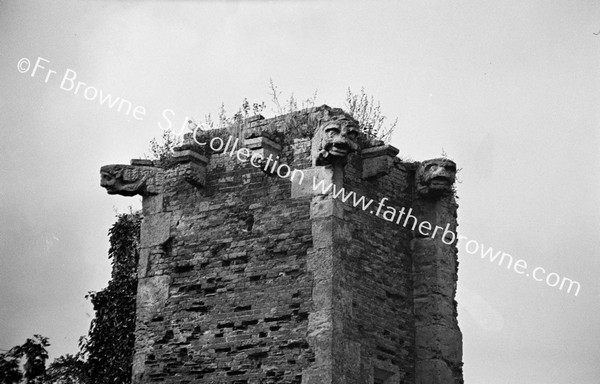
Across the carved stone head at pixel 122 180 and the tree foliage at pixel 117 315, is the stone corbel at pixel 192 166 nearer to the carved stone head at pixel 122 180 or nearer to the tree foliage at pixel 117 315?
the carved stone head at pixel 122 180

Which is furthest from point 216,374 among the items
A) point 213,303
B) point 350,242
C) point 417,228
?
point 417,228

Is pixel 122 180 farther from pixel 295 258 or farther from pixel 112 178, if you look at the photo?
pixel 295 258

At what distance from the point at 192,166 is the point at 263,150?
40.2 inches

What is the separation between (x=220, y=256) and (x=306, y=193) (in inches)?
51.5

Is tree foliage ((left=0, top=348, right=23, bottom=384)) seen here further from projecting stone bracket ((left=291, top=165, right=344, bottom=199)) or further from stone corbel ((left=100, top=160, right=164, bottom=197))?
projecting stone bracket ((left=291, top=165, right=344, bottom=199))

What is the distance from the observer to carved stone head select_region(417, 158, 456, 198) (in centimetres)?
1327

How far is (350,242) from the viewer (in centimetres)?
1234

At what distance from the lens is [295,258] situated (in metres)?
12.3

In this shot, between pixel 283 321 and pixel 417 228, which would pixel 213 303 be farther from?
pixel 417 228

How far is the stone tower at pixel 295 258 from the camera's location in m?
12.1

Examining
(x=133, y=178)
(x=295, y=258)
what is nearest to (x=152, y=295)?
(x=133, y=178)

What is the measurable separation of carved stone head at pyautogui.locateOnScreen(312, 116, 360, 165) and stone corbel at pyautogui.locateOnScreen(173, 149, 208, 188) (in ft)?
5.43

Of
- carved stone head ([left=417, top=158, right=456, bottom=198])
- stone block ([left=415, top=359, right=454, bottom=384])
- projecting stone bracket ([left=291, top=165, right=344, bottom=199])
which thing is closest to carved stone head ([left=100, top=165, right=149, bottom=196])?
projecting stone bracket ([left=291, top=165, right=344, bottom=199])

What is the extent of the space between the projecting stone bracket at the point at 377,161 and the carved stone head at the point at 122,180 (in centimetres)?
283
